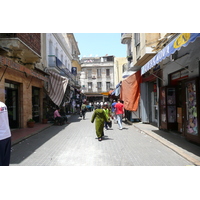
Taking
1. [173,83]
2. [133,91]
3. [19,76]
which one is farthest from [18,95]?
[173,83]

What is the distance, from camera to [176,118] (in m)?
9.03

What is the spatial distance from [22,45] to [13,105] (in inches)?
→ 142

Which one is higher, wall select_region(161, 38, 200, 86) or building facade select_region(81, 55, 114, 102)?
building facade select_region(81, 55, 114, 102)

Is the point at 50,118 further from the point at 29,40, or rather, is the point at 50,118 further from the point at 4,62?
the point at 4,62

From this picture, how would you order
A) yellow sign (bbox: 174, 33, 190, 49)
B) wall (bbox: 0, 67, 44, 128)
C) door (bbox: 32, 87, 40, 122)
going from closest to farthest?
yellow sign (bbox: 174, 33, 190, 49)
wall (bbox: 0, 67, 44, 128)
door (bbox: 32, 87, 40, 122)

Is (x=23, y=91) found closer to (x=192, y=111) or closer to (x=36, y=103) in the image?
(x=36, y=103)

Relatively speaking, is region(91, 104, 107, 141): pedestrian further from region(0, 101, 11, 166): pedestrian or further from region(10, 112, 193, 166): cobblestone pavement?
region(0, 101, 11, 166): pedestrian

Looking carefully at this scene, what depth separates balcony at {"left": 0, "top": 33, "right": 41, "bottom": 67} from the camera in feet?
29.5

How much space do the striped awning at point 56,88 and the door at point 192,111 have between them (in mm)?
9609

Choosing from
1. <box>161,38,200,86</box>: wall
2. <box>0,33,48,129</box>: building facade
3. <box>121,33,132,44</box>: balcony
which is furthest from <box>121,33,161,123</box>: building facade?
A: <box>0,33,48,129</box>: building facade

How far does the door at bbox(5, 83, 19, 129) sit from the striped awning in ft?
10.4

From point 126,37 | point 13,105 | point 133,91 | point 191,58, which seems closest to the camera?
point 191,58

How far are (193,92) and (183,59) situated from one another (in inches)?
57.1

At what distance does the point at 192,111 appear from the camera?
22.0ft
